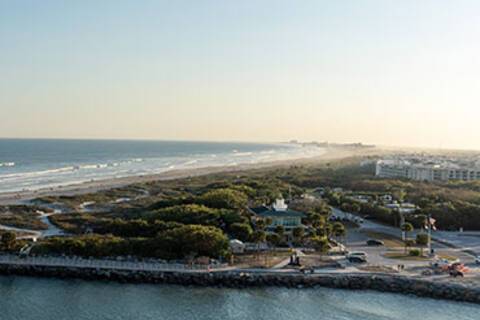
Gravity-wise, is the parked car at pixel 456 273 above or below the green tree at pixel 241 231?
below

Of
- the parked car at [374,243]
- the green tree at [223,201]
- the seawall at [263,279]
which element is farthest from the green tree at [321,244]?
the green tree at [223,201]

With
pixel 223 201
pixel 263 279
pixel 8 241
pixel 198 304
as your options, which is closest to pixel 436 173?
pixel 223 201

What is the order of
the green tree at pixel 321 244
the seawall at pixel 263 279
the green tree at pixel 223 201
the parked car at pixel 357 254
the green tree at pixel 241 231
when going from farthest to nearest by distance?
the green tree at pixel 223 201
the green tree at pixel 241 231
the green tree at pixel 321 244
the parked car at pixel 357 254
the seawall at pixel 263 279

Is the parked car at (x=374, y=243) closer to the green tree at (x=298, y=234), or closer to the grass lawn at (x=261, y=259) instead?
the green tree at (x=298, y=234)

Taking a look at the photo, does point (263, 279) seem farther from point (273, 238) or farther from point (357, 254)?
point (357, 254)

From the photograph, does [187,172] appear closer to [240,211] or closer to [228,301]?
[240,211]

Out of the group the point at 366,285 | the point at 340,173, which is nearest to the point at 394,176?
the point at 340,173

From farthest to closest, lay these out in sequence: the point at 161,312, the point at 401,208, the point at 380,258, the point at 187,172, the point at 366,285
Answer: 1. the point at 187,172
2. the point at 401,208
3. the point at 380,258
4. the point at 366,285
5. the point at 161,312
